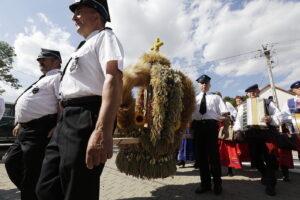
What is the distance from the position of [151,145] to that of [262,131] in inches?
107

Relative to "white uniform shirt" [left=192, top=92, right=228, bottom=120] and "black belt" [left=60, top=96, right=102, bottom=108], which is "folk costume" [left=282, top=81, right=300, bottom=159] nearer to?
"white uniform shirt" [left=192, top=92, right=228, bottom=120]

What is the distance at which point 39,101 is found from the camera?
2.59m

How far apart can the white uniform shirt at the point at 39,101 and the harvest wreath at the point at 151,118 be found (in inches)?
37.9

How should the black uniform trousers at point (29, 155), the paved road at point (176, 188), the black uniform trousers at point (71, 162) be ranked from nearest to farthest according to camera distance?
the black uniform trousers at point (71, 162)
the black uniform trousers at point (29, 155)
the paved road at point (176, 188)

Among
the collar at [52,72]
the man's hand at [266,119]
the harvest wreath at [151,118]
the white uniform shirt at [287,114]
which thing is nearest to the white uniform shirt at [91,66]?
the harvest wreath at [151,118]

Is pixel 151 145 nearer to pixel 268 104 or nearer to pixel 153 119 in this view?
pixel 153 119

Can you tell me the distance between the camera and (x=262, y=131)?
392cm

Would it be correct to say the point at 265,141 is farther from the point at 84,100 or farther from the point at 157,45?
the point at 84,100

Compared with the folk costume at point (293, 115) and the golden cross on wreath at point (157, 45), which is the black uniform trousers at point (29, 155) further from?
the folk costume at point (293, 115)

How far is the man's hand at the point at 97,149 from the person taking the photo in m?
1.13

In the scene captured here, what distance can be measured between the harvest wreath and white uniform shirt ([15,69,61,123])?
962 millimetres

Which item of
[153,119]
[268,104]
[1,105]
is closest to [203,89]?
[268,104]

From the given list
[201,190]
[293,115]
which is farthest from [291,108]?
[201,190]

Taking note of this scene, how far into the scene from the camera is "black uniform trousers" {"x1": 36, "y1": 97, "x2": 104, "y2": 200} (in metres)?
1.24
